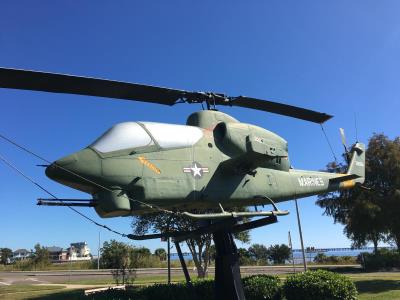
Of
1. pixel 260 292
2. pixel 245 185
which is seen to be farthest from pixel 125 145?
pixel 260 292

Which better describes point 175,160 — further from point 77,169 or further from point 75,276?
point 75,276

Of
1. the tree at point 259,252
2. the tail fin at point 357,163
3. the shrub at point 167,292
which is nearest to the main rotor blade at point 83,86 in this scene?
the shrub at point 167,292

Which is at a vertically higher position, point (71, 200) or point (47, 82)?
point (47, 82)

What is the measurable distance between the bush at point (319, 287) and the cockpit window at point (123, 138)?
7643mm

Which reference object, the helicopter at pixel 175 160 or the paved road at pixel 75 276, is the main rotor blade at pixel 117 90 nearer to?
the helicopter at pixel 175 160

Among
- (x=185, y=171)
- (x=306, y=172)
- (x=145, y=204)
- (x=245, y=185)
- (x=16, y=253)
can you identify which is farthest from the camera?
(x=16, y=253)

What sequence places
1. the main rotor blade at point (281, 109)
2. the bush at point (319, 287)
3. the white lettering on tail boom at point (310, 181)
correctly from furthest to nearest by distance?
the bush at point (319, 287) < the white lettering on tail boom at point (310, 181) < the main rotor blade at point (281, 109)

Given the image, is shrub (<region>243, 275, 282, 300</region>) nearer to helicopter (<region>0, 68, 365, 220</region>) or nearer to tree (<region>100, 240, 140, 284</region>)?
helicopter (<region>0, 68, 365, 220</region>)

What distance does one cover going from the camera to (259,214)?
9.26 metres

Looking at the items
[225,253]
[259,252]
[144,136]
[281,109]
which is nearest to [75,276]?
[225,253]

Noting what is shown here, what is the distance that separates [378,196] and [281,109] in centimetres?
1398

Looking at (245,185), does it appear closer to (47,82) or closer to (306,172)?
(306,172)

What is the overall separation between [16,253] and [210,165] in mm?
162335

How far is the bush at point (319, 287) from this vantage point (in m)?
12.2
